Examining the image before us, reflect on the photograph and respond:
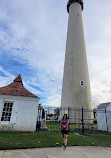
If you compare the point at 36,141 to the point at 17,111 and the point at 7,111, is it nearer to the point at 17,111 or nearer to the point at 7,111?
the point at 17,111

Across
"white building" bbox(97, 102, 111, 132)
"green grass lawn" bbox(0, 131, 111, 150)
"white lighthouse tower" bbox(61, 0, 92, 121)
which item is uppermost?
"white lighthouse tower" bbox(61, 0, 92, 121)

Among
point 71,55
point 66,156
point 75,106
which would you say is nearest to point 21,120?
point 66,156

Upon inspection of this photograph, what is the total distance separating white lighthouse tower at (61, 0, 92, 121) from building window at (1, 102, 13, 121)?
10.9 m

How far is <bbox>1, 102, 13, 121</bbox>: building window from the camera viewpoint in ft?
30.7

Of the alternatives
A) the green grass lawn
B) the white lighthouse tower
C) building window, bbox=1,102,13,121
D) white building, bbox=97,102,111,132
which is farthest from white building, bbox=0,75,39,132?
the white lighthouse tower

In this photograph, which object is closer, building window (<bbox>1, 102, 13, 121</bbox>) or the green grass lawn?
the green grass lawn

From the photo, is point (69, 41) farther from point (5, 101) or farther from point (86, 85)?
point (5, 101)

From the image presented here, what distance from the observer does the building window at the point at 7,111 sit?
9352 mm

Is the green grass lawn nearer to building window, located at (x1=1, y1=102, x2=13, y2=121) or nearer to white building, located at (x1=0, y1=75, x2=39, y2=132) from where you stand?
white building, located at (x1=0, y1=75, x2=39, y2=132)

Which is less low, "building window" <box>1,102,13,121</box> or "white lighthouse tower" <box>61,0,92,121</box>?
"white lighthouse tower" <box>61,0,92,121</box>

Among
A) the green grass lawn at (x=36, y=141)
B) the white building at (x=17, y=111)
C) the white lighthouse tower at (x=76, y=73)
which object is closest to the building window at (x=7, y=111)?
the white building at (x=17, y=111)

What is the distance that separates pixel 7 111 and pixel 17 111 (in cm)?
84

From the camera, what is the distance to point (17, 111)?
9508 millimetres

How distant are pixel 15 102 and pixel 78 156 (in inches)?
276
